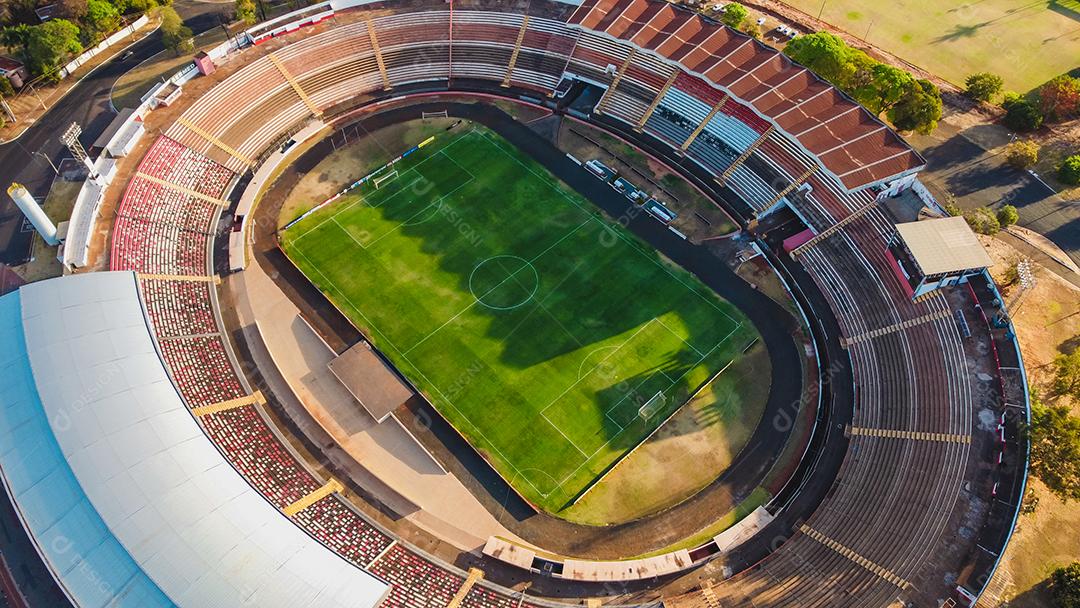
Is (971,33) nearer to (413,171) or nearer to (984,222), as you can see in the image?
(984,222)

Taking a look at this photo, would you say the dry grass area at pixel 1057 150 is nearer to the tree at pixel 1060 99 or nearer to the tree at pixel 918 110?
the tree at pixel 1060 99

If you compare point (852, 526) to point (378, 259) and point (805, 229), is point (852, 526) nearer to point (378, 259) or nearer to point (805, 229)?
point (805, 229)

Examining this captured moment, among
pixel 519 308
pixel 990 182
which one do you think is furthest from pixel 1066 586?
pixel 519 308

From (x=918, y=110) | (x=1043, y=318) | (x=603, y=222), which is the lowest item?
(x=1043, y=318)

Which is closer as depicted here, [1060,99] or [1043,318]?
[1043,318]

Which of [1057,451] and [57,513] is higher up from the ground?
[1057,451]

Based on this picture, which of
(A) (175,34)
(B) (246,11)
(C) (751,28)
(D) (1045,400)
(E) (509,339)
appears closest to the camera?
(D) (1045,400)
